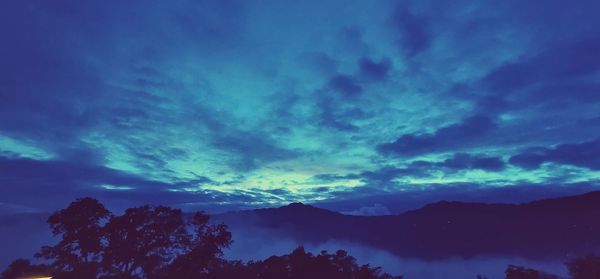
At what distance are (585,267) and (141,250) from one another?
4947 cm

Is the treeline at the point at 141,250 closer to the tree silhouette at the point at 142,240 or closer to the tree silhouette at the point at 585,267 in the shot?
the tree silhouette at the point at 142,240

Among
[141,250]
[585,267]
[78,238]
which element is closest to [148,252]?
[141,250]

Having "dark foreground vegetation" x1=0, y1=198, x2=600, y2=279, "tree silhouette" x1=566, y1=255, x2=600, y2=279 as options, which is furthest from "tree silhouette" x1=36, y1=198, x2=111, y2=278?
"tree silhouette" x1=566, y1=255, x2=600, y2=279

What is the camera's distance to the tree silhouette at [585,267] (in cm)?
3953

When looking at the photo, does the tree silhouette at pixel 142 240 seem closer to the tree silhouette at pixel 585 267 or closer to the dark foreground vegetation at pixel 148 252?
the dark foreground vegetation at pixel 148 252

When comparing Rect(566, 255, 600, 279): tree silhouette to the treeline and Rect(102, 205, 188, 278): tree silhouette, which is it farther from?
Rect(102, 205, 188, 278): tree silhouette

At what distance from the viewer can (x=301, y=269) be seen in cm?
4609

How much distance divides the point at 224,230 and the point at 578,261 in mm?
41057

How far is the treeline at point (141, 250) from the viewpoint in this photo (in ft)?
129

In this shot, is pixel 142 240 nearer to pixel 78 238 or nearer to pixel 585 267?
pixel 78 238

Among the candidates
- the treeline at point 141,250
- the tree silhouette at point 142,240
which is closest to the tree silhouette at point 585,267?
the treeline at point 141,250

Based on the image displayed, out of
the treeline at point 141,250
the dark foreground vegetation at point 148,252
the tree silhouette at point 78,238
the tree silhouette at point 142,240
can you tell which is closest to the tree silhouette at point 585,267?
the dark foreground vegetation at point 148,252

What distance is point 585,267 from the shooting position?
40.7 meters

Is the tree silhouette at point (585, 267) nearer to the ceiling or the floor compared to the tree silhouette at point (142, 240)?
nearer to the floor
